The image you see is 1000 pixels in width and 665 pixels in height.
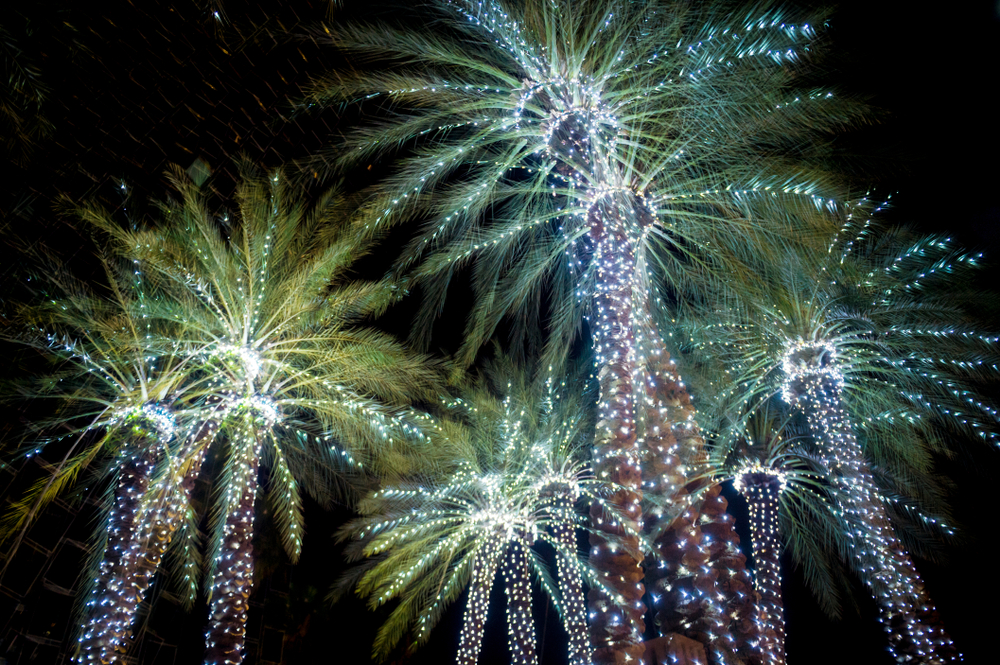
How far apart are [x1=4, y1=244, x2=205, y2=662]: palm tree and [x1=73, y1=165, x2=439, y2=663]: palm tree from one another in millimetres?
308

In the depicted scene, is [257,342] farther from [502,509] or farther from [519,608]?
[519,608]

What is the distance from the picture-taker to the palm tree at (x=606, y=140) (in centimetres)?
690

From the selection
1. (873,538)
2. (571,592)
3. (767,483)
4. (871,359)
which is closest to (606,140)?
(871,359)

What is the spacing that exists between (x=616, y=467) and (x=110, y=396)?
7.38 m

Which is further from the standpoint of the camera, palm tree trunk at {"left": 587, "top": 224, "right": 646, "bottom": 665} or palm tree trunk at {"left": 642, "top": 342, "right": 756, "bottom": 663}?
palm tree trunk at {"left": 642, "top": 342, "right": 756, "bottom": 663}

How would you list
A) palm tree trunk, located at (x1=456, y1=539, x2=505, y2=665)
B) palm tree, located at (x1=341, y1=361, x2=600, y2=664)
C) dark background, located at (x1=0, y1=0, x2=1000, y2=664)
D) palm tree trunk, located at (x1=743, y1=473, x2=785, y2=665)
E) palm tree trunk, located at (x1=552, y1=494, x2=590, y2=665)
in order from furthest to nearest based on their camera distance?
1. palm tree trunk, located at (x1=456, y1=539, x2=505, y2=665)
2. palm tree, located at (x1=341, y1=361, x2=600, y2=664)
3. palm tree trunk, located at (x1=552, y1=494, x2=590, y2=665)
4. palm tree trunk, located at (x1=743, y1=473, x2=785, y2=665)
5. dark background, located at (x1=0, y1=0, x2=1000, y2=664)

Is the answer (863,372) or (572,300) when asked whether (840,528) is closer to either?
(863,372)

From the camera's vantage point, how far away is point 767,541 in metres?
10.5

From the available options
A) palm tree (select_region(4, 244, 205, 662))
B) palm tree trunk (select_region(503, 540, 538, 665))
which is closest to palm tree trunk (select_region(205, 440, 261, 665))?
palm tree (select_region(4, 244, 205, 662))

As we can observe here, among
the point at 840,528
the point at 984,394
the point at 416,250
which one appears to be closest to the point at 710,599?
the point at 416,250

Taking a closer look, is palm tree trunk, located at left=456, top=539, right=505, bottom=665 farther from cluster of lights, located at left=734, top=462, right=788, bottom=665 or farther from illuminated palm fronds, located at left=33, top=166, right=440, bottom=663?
cluster of lights, located at left=734, top=462, right=788, bottom=665

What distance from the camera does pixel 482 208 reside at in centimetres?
902

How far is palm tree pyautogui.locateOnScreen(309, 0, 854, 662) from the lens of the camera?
22.6 feet

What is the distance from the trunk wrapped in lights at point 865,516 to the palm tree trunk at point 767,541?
3.76 ft
